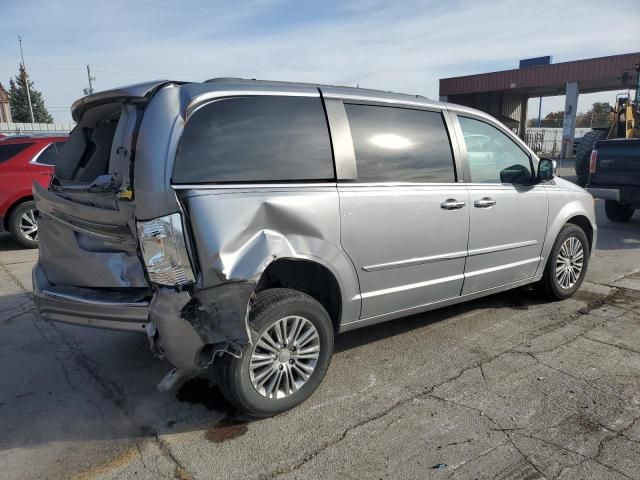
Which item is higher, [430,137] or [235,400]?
[430,137]

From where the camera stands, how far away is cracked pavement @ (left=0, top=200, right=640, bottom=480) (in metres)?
2.64

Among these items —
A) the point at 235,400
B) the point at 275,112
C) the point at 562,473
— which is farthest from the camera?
the point at 275,112

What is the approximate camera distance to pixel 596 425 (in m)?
2.96

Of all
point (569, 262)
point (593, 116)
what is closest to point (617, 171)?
point (569, 262)

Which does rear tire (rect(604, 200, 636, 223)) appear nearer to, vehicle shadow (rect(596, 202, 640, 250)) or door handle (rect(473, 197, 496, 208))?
vehicle shadow (rect(596, 202, 640, 250))

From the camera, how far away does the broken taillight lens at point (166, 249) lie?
2.62 meters

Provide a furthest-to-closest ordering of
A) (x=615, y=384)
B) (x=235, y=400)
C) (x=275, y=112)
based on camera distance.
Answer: (x=615, y=384) → (x=275, y=112) → (x=235, y=400)

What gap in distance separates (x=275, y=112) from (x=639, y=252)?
6645mm

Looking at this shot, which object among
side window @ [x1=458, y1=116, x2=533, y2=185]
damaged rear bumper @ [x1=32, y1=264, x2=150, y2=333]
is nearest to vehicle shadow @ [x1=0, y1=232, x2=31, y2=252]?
damaged rear bumper @ [x1=32, y1=264, x2=150, y2=333]

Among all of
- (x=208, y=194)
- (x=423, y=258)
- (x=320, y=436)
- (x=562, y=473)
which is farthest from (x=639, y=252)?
(x=208, y=194)

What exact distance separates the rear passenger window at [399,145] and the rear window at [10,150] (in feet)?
21.5

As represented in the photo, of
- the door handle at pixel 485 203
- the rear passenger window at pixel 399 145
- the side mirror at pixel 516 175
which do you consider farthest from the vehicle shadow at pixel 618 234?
the rear passenger window at pixel 399 145

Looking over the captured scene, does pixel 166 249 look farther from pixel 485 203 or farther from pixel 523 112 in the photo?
pixel 523 112

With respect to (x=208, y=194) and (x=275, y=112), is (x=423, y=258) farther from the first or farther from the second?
(x=208, y=194)
